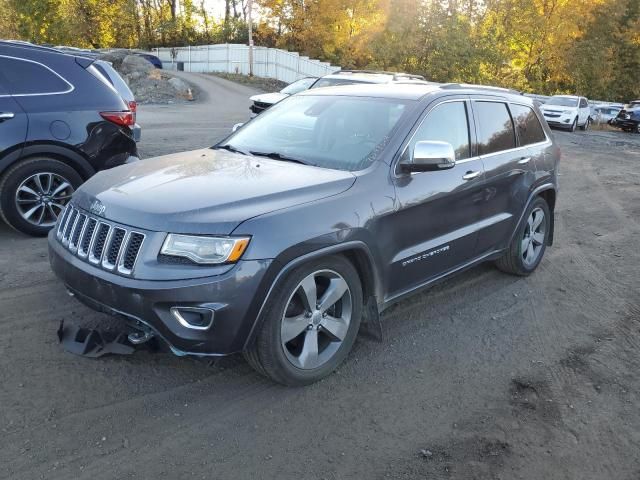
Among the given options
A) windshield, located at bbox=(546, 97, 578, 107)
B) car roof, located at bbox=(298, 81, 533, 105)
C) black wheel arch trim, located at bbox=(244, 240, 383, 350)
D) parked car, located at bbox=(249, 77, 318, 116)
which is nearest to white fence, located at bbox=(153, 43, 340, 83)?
windshield, located at bbox=(546, 97, 578, 107)

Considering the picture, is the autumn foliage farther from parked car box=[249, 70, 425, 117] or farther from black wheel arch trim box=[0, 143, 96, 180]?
black wheel arch trim box=[0, 143, 96, 180]

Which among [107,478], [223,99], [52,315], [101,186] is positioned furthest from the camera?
[223,99]

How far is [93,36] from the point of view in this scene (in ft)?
170

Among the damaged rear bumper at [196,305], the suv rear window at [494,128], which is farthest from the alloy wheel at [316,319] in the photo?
the suv rear window at [494,128]

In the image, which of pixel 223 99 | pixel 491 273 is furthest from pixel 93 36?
pixel 491 273

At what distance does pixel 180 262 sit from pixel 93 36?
55.4 meters

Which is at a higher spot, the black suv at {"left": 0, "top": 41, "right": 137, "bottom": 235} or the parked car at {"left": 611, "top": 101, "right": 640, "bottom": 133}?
the black suv at {"left": 0, "top": 41, "right": 137, "bottom": 235}

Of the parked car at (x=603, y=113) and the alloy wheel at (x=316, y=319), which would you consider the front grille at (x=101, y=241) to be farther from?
the parked car at (x=603, y=113)

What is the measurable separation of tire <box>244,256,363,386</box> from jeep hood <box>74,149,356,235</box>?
433 mm

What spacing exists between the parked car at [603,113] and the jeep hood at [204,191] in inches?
1386

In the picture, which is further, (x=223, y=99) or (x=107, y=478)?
(x=223, y=99)

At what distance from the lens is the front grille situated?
10.4 feet

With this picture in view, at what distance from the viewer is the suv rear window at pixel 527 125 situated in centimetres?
537

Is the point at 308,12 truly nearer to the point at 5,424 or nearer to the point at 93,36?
the point at 93,36
